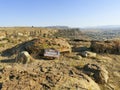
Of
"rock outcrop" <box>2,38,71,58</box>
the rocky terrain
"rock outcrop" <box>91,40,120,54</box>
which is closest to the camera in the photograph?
the rocky terrain

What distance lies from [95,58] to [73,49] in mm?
2878

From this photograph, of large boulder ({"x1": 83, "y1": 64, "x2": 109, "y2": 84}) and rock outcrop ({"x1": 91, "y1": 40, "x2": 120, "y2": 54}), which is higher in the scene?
rock outcrop ({"x1": 91, "y1": 40, "x2": 120, "y2": 54})

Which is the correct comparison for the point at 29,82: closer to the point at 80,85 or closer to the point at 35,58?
the point at 80,85

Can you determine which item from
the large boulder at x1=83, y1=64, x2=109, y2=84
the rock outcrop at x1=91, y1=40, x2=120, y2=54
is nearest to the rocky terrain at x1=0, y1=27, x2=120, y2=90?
the large boulder at x1=83, y1=64, x2=109, y2=84

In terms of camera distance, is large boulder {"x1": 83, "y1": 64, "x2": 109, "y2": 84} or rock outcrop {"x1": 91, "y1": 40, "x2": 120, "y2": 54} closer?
large boulder {"x1": 83, "y1": 64, "x2": 109, "y2": 84}

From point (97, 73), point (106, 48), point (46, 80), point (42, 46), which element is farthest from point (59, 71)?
point (106, 48)

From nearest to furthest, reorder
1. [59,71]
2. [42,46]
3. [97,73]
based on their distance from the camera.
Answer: [59,71] < [97,73] < [42,46]

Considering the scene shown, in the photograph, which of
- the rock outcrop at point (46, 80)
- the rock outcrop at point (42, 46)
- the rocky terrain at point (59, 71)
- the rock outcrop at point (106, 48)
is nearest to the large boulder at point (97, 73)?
the rocky terrain at point (59, 71)

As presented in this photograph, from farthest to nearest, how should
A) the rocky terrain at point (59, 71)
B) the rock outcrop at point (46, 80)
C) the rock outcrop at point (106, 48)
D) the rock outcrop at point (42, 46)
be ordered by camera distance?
the rock outcrop at point (106, 48), the rock outcrop at point (42, 46), the rocky terrain at point (59, 71), the rock outcrop at point (46, 80)

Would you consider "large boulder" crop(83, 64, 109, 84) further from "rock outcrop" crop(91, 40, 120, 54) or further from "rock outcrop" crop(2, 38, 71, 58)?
"rock outcrop" crop(91, 40, 120, 54)

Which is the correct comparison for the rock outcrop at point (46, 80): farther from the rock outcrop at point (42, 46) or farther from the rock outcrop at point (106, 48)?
the rock outcrop at point (106, 48)

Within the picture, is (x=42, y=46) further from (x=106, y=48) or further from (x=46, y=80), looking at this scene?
(x=46, y=80)

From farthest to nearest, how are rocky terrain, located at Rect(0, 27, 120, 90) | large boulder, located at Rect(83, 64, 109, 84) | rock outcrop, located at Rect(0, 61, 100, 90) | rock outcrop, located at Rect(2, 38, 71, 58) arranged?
rock outcrop, located at Rect(2, 38, 71, 58) → large boulder, located at Rect(83, 64, 109, 84) → rocky terrain, located at Rect(0, 27, 120, 90) → rock outcrop, located at Rect(0, 61, 100, 90)

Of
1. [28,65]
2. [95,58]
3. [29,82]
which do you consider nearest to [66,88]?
[29,82]
